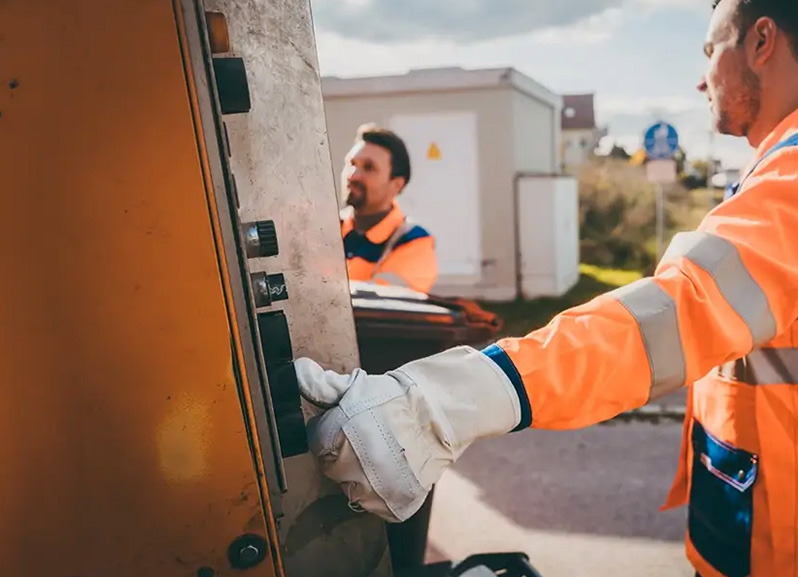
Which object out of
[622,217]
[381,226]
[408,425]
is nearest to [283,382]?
[408,425]

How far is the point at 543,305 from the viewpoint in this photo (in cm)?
1039

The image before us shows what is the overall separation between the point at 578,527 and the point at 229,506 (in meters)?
3.33

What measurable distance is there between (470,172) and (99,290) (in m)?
9.57

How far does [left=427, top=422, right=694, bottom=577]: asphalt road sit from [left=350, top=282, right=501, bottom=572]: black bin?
64.0 inches

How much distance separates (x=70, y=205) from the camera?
2.88ft

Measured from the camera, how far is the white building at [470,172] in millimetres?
10016

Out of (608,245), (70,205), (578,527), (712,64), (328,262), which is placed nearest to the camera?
(70,205)

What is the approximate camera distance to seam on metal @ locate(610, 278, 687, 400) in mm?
1147

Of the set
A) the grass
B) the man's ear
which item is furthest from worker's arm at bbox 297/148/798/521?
the grass

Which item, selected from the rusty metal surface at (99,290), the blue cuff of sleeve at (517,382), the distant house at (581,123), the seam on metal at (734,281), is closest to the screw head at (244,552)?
the rusty metal surface at (99,290)

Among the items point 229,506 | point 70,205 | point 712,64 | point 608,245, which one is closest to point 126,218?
point 70,205

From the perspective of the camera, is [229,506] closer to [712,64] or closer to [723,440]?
[723,440]

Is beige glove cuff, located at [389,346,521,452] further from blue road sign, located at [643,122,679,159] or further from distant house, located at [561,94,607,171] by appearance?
distant house, located at [561,94,607,171]

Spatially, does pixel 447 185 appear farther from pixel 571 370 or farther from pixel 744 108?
pixel 571 370
